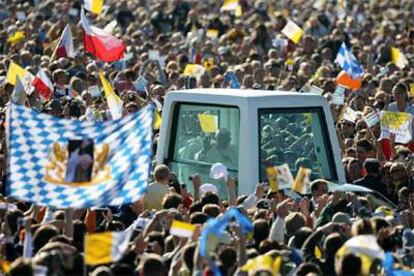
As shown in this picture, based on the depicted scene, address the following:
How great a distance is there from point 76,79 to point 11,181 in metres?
9.72

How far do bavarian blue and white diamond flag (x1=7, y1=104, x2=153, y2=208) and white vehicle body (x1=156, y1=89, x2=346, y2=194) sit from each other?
2.33 m

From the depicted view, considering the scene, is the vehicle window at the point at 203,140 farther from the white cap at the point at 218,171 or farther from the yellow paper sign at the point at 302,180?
the yellow paper sign at the point at 302,180

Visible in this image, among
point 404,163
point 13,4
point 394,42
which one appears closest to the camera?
point 404,163

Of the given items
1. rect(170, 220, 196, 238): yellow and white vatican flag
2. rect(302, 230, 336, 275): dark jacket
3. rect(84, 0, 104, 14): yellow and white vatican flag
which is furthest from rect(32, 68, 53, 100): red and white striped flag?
rect(170, 220, 196, 238): yellow and white vatican flag

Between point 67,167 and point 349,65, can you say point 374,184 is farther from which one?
point 349,65

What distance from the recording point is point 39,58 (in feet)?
75.7

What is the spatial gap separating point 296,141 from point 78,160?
137 inches

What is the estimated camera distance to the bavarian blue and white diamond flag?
10.4 m

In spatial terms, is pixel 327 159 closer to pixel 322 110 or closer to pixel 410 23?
pixel 322 110

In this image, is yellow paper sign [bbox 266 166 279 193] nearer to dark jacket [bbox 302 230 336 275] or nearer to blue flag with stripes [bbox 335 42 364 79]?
dark jacket [bbox 302 230 336 275]

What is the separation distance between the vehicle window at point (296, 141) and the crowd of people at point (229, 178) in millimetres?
34

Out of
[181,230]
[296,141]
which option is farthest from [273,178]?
[181,230]

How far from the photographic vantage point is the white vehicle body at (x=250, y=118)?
1314cm

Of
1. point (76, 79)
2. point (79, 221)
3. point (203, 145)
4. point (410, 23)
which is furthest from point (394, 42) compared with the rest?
point (79, 221)
